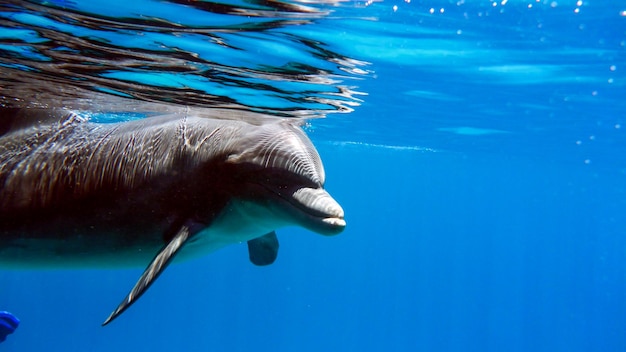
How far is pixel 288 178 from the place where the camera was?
489cm

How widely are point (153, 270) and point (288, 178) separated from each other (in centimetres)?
146

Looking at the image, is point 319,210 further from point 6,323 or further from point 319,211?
point 6,323

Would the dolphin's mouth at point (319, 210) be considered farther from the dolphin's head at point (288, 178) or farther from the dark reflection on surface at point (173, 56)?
the dark reflection on surface at point (173, 56)

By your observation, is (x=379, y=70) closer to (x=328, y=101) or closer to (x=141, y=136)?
(x=328, y=101)

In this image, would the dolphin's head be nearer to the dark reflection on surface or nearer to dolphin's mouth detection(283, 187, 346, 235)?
dolphin's mouth detection(283, 187, 346, 235)

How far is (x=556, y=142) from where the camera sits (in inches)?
934

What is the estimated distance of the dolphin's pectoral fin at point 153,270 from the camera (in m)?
4.20

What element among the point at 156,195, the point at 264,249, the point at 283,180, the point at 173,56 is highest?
the point at 283,180

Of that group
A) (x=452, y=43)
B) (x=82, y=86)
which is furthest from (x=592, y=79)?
(x=82, y=86)

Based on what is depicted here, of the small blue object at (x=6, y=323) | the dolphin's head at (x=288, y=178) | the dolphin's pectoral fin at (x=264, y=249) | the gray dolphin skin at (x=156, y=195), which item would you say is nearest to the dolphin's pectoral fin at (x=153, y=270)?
the gray dolphin skin at (x=156, y=195)

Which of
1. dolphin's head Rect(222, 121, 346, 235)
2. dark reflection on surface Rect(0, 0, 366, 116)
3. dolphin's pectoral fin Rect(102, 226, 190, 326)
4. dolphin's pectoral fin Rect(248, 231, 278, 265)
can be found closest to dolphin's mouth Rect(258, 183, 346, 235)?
dolphin's head Rect(222, 121, 346, 235)

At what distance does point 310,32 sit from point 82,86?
5.59 meters

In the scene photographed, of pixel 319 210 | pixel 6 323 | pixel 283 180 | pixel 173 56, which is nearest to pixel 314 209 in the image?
pixel 319 210

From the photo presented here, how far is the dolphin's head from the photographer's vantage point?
4359 millimetres
